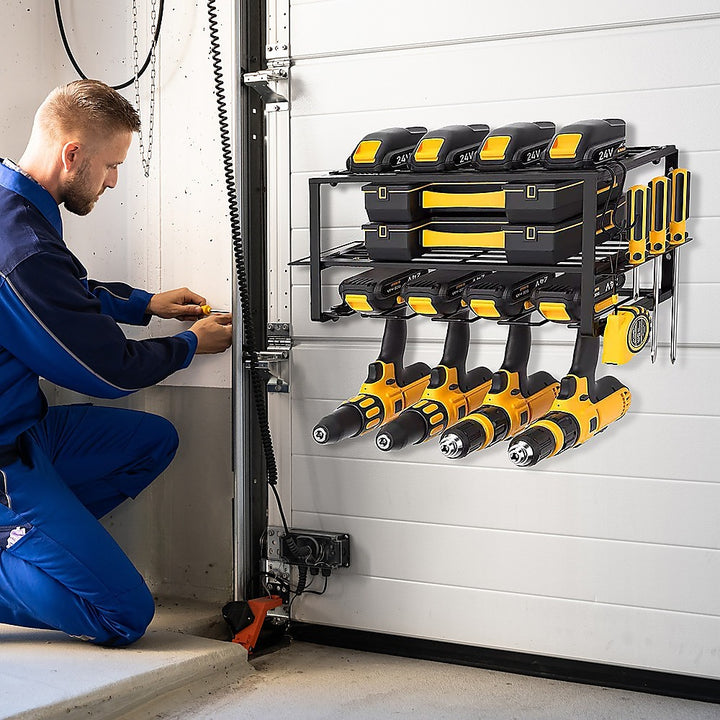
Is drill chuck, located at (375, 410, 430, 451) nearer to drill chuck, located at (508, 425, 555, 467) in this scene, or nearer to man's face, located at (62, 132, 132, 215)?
drill chuck, located at (508, 425, 555, 467)

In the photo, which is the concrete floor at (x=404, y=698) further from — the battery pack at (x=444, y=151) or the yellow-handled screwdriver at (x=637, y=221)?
the battery pack at (x=444, y=151)

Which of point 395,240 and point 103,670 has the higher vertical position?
point 395,240

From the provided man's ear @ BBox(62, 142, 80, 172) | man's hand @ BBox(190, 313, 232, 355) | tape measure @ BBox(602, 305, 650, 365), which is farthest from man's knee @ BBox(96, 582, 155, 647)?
tape measure @ BBox(602, 305, 650, 365)

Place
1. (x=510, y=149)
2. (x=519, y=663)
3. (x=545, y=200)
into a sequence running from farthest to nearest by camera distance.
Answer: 1. (x=519, y=663)
2. (x=510, y=149)
3. (x=545, y=200)

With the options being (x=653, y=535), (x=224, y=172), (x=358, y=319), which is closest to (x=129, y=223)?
(x=224, y=172)

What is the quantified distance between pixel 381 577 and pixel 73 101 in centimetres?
180

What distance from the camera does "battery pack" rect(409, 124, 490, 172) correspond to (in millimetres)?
2539

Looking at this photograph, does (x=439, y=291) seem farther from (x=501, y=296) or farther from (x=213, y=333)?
(x=213, y=333)

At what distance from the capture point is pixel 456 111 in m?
3.19

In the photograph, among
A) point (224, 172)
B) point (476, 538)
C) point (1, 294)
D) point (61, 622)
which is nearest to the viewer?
point (1, 294)

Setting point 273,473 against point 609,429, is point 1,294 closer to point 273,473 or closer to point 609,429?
point 273,473

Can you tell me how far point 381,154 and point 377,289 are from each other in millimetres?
Result: 349

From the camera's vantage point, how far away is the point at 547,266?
2387mm

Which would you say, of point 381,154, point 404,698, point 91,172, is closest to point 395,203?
point 381,154
